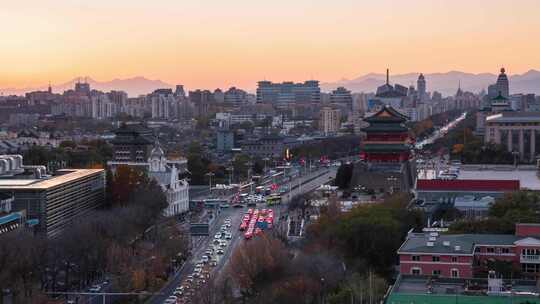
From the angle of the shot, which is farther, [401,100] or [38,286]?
[401,100]

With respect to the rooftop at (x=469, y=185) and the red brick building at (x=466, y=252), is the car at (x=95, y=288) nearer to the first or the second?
the red brick building at (x=466, y=252)

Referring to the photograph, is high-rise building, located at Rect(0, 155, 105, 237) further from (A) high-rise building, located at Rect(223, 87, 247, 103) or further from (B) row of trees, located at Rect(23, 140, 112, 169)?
(A) high-rise building, located at Rect(223, 87, 247, 103)

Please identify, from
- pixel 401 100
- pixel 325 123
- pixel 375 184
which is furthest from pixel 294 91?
pixel 375 184

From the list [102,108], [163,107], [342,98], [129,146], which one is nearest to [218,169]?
[129,146]

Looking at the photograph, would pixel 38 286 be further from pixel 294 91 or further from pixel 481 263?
pixel 294 91

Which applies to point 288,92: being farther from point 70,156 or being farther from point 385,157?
point 385,157

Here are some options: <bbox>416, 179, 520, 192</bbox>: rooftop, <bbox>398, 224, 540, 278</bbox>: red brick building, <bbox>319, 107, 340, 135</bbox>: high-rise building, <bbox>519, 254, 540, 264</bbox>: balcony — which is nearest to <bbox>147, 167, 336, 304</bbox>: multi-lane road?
<bbox>416, 179, 520, 192</bbox>: rooftop

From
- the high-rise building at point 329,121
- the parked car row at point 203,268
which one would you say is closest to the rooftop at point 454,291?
the parked car row at point 203,268
